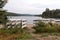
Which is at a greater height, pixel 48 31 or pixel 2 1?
pixel 2 1

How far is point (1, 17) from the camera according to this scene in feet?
50.0

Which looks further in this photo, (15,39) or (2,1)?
(2,1)

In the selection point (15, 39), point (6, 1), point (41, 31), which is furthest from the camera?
point (6, 1)

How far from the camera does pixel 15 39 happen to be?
37.0 feet

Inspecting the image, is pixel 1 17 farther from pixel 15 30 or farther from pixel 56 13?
pixel 56 13

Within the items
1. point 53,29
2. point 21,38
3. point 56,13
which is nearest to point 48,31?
point 53,29

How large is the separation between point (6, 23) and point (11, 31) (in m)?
1.86

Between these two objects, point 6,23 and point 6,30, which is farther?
point 6,23

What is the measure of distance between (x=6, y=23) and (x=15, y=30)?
1854mm

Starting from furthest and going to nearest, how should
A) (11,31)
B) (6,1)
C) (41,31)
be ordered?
(6,1) < (41,31) < (11,31)

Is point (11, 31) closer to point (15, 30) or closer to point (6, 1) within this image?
point (15, 30)

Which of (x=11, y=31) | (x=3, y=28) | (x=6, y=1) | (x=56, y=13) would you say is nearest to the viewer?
(x=11, y=31)

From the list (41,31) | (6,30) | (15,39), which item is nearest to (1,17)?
(6,30)

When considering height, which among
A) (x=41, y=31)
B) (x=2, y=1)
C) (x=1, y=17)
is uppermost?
(x=2, y=1)
